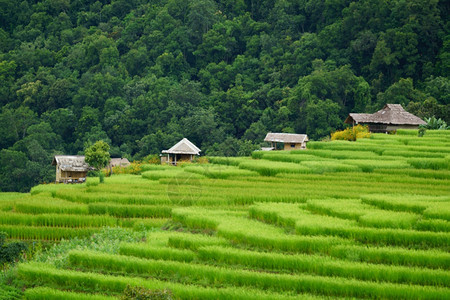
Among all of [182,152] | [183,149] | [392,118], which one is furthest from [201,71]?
[392,118]

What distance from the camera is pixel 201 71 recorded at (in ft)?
214

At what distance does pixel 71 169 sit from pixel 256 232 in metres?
29.2

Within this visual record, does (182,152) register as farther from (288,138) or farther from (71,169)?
(71,169)

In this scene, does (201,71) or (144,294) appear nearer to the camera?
(144,294)

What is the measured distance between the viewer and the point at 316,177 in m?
22.2

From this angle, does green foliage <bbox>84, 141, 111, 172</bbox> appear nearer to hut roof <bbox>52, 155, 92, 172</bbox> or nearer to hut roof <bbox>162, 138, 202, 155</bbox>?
hut roof <bbox>52, 155, 92, 172</bbox>

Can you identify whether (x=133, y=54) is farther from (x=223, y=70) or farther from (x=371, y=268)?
(x=371, y=268)

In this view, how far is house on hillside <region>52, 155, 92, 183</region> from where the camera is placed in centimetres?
4166

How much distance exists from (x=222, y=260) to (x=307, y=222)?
2.28 meters

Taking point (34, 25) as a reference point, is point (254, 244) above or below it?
below

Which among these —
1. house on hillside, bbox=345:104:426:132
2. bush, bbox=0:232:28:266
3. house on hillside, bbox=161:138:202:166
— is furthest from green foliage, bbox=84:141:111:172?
bush, bbox=0:232:28:266

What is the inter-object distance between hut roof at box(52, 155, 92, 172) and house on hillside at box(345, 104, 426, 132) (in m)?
15.8

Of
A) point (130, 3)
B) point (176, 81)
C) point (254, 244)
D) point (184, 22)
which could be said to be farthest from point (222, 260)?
point (130, 3)

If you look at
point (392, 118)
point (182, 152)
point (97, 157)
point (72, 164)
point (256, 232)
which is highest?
point (392, 118)
